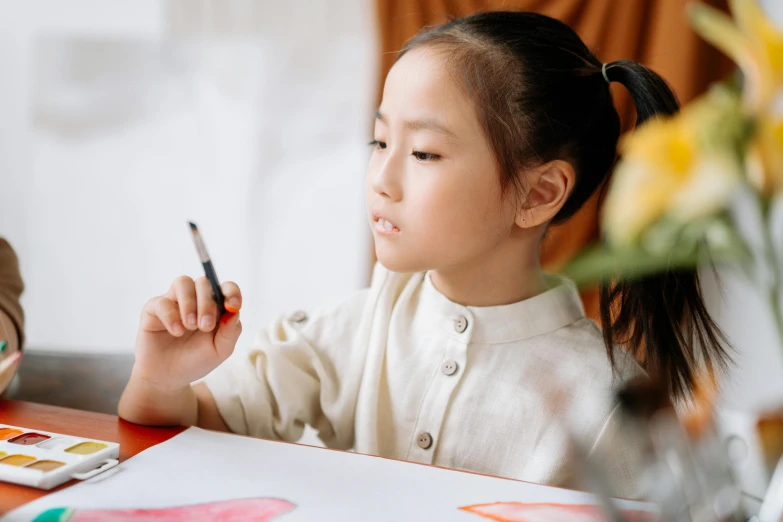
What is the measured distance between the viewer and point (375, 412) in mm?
894

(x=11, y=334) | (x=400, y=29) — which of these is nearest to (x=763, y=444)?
(x=11, y=334)

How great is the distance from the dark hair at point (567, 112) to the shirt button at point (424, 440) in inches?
9.0

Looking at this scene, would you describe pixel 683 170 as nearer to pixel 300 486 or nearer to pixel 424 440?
pixel 300 486

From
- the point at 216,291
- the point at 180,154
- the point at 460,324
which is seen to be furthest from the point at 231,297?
the point at 180,154

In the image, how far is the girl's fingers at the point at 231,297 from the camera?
769 millimetres

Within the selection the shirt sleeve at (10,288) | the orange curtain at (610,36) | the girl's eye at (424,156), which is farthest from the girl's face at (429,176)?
the orange curtain at (610,36)

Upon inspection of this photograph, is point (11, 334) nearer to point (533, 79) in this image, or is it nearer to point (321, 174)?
point (533, 79)

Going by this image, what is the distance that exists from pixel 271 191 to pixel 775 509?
1.89 meters

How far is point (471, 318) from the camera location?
0.90 m

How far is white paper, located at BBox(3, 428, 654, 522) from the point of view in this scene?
1.78 ft

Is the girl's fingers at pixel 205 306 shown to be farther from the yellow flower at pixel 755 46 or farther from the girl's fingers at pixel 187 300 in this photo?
the yellow flower at pixel 755 46

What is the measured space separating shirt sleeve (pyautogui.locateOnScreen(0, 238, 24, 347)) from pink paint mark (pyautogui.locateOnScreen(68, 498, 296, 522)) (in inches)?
18.7

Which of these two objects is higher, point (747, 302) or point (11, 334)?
point (11, 334)

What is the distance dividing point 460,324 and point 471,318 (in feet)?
0.05
